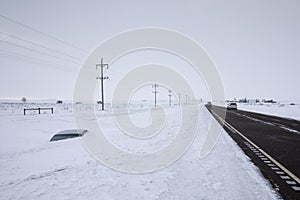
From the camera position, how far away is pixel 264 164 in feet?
17.7

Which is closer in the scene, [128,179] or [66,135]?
[128,179]

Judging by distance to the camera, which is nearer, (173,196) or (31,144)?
(173,196)

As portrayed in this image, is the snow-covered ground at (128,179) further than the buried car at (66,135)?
No

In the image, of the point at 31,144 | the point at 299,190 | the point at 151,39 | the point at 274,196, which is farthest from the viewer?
the point at 151,39

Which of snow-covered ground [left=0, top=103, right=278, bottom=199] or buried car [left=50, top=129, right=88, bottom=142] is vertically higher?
buried car [left=50, top=129, right=88, bottom=142]

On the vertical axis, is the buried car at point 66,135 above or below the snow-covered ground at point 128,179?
above

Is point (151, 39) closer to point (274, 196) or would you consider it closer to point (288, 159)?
A: point (288, 159)

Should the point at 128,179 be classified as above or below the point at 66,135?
below

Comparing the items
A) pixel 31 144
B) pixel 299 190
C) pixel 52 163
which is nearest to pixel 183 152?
pixel 299 190

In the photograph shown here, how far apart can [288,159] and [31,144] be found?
387 inches

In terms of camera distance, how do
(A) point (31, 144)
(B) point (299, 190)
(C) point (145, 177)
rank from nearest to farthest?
(B) point (299, 190), (C) point (145, 177), (A) point (31, 144)

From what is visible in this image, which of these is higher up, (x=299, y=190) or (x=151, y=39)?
(x=151, y=39)

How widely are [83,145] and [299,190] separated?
7.20 m

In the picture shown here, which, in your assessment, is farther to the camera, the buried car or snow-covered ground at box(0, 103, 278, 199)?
the buried car
